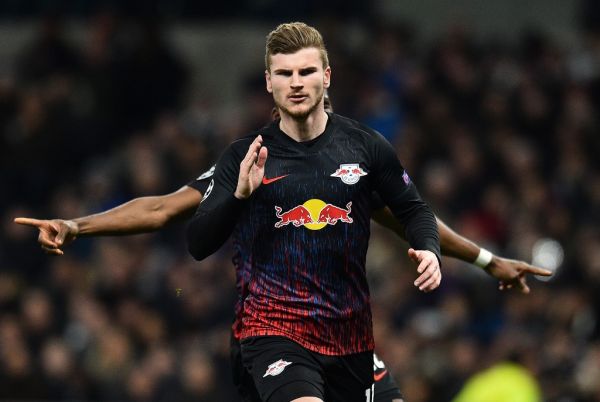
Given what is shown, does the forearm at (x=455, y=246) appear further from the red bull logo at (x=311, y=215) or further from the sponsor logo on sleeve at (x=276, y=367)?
the sponsor logo on sleeve at (x=276, y=367)

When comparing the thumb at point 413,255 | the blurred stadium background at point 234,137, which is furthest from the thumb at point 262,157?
the blurred stadium background at point 234,137

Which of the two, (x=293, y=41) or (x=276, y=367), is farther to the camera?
(x=293, y=41)

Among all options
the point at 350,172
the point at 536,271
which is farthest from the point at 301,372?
the point at 536,271

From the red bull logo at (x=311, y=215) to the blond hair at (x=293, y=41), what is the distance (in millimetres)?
629

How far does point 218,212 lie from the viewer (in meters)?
5.80

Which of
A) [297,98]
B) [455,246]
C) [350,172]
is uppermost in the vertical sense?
[297,98]

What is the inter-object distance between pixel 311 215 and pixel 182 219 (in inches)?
38.6

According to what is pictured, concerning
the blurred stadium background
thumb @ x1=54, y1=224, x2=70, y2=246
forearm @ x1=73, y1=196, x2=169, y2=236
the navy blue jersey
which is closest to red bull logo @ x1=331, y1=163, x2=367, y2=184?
the navy blue jersey

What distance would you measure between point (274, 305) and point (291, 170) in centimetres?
61

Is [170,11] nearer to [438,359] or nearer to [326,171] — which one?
[438,359]

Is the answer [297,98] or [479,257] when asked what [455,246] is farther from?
[297,98]

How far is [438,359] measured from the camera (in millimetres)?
10617

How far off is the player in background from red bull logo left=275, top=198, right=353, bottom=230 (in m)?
0.59

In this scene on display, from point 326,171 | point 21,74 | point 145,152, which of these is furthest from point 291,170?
point 21,74
